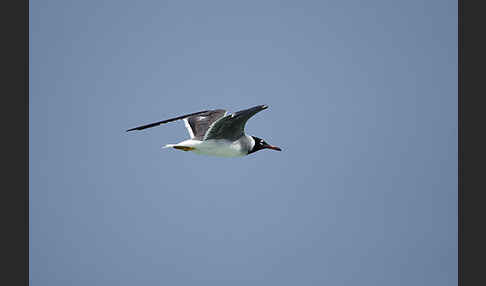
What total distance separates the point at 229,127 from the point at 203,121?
128cm

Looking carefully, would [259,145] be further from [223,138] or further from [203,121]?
[223,138]

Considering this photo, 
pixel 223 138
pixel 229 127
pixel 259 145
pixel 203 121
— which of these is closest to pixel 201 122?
pixel 203 121

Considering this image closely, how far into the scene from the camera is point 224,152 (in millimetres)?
8977

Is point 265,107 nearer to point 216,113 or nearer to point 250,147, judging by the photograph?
point 250,147

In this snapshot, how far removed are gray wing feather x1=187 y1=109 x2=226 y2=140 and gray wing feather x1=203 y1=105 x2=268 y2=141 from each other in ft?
1.92

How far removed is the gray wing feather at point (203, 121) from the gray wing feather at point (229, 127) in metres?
0.59

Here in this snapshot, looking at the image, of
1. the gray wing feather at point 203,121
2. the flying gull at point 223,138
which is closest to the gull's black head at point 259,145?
the flying gull at point 223,138

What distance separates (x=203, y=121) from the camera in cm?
992

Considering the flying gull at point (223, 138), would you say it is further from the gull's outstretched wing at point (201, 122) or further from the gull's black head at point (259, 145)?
the gull's black head at point (259, 145)

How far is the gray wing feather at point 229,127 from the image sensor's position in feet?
27.5

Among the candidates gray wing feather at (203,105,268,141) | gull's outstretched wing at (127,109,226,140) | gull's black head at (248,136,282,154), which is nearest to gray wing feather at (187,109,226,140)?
gull's outstretched wing at (127,109,226,140)

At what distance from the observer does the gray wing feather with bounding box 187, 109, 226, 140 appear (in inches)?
378

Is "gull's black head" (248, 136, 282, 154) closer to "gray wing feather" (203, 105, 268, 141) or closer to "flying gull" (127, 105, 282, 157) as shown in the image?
"flying gull" (127, 105, 282, 157)

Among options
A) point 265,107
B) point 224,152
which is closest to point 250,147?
point 224,152
